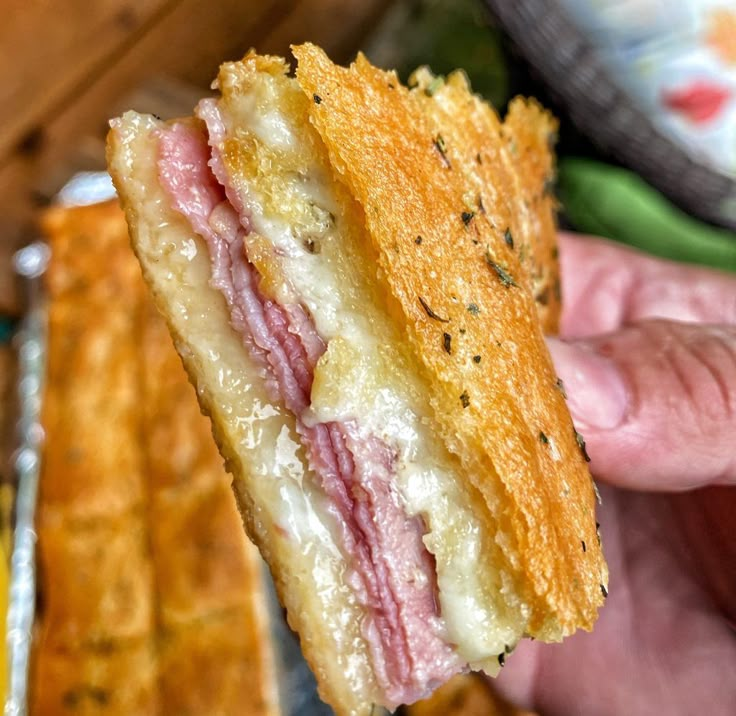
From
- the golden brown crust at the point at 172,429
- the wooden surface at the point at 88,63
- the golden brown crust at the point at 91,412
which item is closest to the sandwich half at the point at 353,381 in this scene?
the golden brown crust at the point at 172,429

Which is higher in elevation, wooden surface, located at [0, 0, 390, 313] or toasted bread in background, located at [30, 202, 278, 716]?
wooden surface, located at [0, 0, 390, 313]

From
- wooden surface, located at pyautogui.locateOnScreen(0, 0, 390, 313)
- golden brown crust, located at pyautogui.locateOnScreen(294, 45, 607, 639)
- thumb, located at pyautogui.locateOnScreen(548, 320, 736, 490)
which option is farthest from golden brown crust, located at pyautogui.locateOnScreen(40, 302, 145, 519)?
golden brown crust, located at pyautogui.locateOnScreen(294, 45, 607, 639)

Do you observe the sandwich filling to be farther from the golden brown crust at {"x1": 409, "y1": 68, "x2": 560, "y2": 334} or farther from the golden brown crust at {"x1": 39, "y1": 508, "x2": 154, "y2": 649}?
the golden brown crust at {"x1": 39, "y1": 508, "x2": 154, "y2": 649}

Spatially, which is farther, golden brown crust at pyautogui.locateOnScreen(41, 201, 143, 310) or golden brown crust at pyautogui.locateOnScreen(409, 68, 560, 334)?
golden brown crust at pyautogui.locateOnScreen(41, 201, 143, 310)

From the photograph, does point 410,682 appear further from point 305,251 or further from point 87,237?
point 87,237

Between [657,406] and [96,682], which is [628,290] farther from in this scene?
[96,682]

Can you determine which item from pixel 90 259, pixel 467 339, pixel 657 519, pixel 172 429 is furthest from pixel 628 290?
pixel 90 259

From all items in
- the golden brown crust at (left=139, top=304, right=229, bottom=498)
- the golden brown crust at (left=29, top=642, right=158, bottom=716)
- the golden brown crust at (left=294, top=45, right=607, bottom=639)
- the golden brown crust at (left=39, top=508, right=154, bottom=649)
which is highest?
the golden brown crust at (left=294, top=45, right=607, bottom=639)

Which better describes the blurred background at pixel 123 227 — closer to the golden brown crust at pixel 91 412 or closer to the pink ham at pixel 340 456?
the golden brown crust at pixel 91 412
